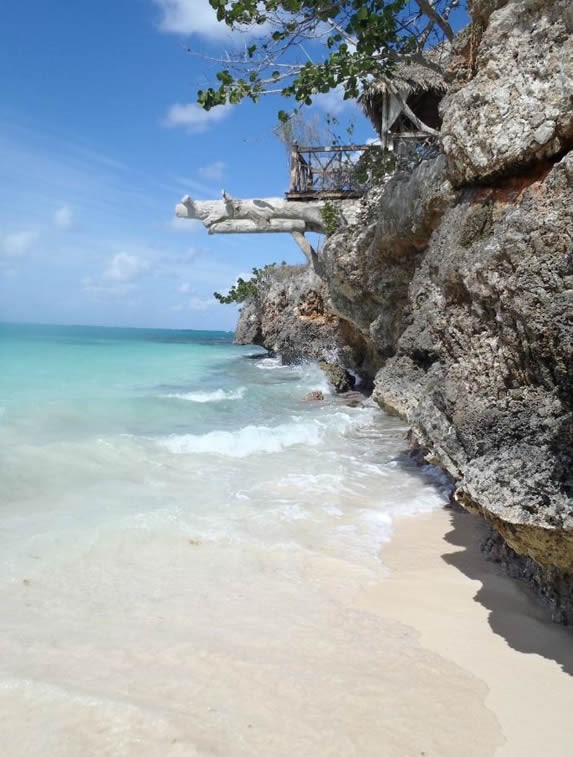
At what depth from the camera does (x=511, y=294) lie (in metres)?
2.67

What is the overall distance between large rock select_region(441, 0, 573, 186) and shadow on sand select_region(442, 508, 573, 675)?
103 inches

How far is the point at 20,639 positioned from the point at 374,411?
8608 millimetres

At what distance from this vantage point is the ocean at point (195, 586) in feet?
7.21

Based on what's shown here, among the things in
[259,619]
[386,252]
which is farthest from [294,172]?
[259,619]

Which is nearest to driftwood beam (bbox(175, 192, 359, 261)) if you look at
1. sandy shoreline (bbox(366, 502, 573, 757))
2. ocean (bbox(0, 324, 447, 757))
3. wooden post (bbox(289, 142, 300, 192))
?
wooden post (bbox(289, 142, 300, 192))

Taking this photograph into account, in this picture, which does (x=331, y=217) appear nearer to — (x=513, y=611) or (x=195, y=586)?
(x=195, y=586)

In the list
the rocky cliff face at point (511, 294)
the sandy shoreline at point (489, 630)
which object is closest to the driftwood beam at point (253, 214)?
the rocky cliff face at point (511, 294)

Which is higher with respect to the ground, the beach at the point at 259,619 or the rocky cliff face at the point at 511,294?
the rocky cliff face at the point at 511,294

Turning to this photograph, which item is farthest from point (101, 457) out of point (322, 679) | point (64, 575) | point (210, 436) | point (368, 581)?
point (322, 679)

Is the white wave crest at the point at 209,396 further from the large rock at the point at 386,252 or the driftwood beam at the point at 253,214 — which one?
the driftwood beam at the point at 253,214

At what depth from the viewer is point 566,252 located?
7.95ft

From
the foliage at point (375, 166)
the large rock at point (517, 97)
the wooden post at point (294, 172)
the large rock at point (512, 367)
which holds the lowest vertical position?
the large rock at point (512, 367)

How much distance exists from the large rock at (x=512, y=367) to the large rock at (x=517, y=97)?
0.20m

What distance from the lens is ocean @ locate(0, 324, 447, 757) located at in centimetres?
220
